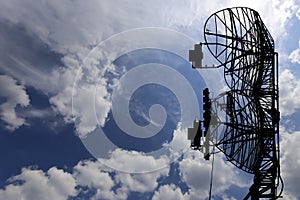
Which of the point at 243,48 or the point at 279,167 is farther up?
the point at 243,48

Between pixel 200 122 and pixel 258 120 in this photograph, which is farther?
pixel 200 122

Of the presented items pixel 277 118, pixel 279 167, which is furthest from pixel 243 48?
pixel 279 167

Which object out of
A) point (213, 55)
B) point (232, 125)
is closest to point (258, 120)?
point (232, 125)

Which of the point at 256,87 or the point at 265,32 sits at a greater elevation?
the point at 265,32

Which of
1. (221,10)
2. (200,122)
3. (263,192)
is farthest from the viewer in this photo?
(200,122)

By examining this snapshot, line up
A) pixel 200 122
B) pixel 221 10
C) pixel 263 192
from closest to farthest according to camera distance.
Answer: pixel 221 10, pixel 263 192, pixel 200 122

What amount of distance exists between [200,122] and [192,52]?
721cm

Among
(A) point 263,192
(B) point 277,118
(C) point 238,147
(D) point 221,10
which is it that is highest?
(D) point 221,10

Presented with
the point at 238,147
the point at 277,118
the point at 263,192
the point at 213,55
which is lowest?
the point at 263,192

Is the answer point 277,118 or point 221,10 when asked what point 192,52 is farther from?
point 277,118

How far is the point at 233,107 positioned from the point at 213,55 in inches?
194

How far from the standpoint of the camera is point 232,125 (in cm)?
3603

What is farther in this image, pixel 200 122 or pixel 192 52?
pixel 200 122

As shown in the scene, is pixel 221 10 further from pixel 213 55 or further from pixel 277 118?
pixel 277 118
